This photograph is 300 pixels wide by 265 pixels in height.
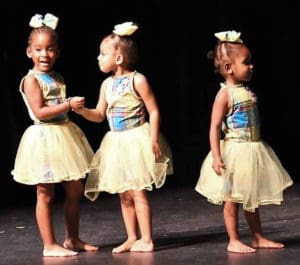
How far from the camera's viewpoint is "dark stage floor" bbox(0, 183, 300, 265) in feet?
11.3

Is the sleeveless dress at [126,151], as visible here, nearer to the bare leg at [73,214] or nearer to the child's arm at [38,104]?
the bare leg at [73,214]

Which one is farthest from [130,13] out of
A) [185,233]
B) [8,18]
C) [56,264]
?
[56,264]

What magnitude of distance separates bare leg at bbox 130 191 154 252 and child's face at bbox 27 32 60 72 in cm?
63

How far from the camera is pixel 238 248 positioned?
349 cm

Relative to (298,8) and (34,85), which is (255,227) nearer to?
(34,85)

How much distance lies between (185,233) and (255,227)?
492 millimetres

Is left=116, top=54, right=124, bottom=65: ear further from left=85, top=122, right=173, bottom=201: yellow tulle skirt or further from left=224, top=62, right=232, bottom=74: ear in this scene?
left=224, top=62, right=232, bottom=74: ear

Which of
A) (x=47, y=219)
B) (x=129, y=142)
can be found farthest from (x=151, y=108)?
(x=47, y=219)

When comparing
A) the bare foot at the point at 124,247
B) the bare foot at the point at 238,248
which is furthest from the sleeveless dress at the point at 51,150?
the bare foot at the point at 238,248

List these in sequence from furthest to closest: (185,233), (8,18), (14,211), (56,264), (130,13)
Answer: (130,13)
(8,18)
(14,211)
(185,233)
(56,264)

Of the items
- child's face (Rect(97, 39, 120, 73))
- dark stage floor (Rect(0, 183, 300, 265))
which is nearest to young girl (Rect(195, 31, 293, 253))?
dark stage floor (Rect(0, 183, 300, 265))

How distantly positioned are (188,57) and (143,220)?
342cm

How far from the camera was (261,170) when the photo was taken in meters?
3.48

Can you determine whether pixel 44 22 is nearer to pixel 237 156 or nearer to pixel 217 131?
pixel 217 131
